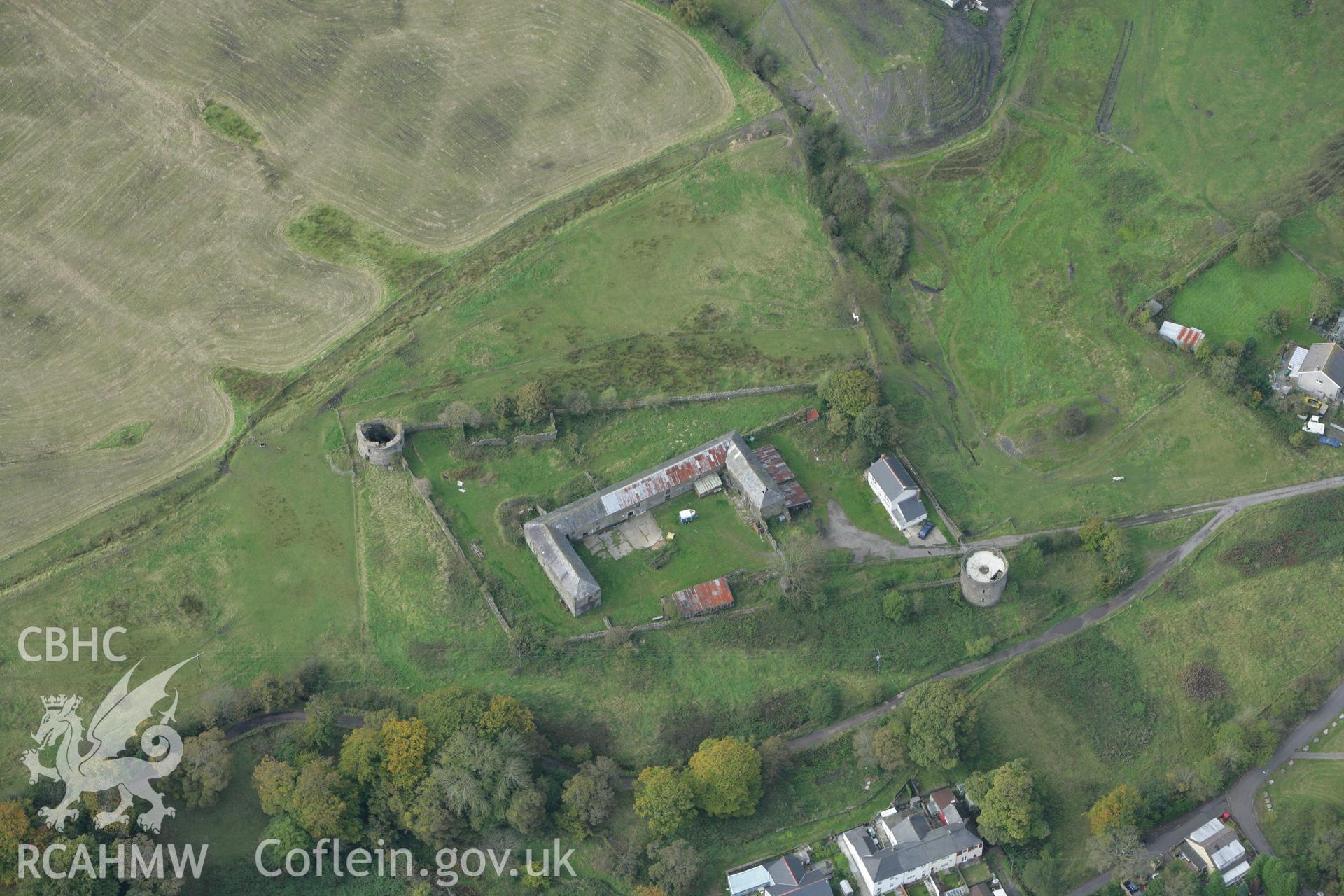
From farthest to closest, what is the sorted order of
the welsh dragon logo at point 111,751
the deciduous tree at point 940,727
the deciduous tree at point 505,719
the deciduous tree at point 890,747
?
the deciduous tree at point 890,747 < the deciduous tree at point 940,727 < the deciduous tree at point 505,719 < the welsh dragon logo at point 111,751

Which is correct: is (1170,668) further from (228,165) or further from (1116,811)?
(228,165)

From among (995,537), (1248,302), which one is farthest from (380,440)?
(1248,302)

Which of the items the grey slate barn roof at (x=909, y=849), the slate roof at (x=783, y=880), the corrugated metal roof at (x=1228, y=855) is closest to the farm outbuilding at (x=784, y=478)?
the grey slate barn roof at (x=909, y=849)

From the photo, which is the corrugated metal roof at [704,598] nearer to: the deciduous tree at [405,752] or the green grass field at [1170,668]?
the green grass field at [1170,668]

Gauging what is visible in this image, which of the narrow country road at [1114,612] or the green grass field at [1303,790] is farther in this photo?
the narrow country road at [1114,612]

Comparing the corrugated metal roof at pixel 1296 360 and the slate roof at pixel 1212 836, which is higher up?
the corrugated metal roof at pixel 1296 360

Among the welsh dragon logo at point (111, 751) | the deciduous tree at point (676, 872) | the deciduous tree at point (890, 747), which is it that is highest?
the welsh dragon logo at point (111, 751)

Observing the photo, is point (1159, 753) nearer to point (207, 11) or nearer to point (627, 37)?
point (627, 37)

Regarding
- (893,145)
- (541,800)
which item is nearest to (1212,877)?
(541,800)

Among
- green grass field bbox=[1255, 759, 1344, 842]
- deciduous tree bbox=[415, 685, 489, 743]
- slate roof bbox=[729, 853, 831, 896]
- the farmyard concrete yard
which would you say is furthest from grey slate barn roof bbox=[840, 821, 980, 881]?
deciduous tree bbox=[415, 685, 489, 743]
